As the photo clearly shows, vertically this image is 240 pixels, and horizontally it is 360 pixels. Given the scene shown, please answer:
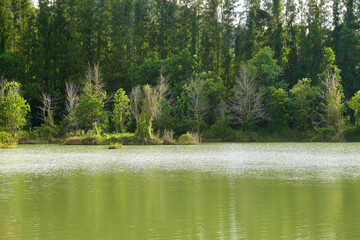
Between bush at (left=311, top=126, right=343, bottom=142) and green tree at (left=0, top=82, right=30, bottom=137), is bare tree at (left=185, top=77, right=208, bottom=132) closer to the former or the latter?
bush at (left=311, top=126, right=343, bottom=142)

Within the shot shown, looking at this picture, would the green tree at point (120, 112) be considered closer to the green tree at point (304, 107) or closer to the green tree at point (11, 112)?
the green tree at point (11, 112)

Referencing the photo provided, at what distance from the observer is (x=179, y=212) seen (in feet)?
35.1

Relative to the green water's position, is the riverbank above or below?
above

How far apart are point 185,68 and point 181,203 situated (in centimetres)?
4546

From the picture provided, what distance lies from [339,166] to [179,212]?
1314cm

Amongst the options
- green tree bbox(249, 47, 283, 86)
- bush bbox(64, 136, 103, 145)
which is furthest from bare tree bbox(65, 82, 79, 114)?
green tree bbox(249, 47, 283, 86)

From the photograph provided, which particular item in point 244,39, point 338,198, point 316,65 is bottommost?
point 338,198

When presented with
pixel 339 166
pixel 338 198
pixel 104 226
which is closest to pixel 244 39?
pixel 339 166

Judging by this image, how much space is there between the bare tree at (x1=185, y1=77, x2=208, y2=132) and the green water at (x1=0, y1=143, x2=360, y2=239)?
103 ft

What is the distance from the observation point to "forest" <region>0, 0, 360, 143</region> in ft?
163

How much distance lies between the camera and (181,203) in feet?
39.1

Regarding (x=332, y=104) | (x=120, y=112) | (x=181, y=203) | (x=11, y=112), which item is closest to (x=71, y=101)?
(x=120, y=112)

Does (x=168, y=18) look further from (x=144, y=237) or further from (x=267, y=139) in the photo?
(x=144, y=237)

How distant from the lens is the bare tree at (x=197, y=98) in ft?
170
